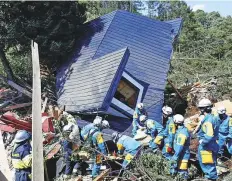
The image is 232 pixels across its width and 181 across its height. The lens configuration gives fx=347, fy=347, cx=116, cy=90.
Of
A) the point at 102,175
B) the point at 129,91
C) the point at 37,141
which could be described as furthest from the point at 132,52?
the point at 37,141

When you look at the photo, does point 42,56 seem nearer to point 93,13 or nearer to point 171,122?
point 171,122

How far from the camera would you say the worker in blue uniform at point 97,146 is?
801cm

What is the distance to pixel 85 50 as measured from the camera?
14898 mm

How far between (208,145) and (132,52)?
7.75m

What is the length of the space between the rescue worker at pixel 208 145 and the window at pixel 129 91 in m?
5.46

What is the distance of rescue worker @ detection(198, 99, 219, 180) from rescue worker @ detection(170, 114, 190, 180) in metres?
0.32

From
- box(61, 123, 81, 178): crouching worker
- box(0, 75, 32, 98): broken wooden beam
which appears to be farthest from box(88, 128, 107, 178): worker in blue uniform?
box(0, 75, 32, 98): broken wooden beam

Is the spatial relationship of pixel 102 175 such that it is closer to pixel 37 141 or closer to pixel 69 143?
pixel 69 143

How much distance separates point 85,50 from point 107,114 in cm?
381

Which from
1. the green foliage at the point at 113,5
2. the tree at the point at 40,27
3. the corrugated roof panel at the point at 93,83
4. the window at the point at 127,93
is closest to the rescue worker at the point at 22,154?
the corrugated roof panel at the point at 93,83

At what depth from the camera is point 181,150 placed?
7.41 meters

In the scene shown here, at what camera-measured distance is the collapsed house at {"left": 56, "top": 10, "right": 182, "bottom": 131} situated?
12.4 metres

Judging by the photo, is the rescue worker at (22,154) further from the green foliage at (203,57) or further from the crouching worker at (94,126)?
the green foliage at (203,57)

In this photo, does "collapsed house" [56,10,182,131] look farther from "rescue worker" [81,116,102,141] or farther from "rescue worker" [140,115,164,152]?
"rescue worker" [81,116,102,141]
